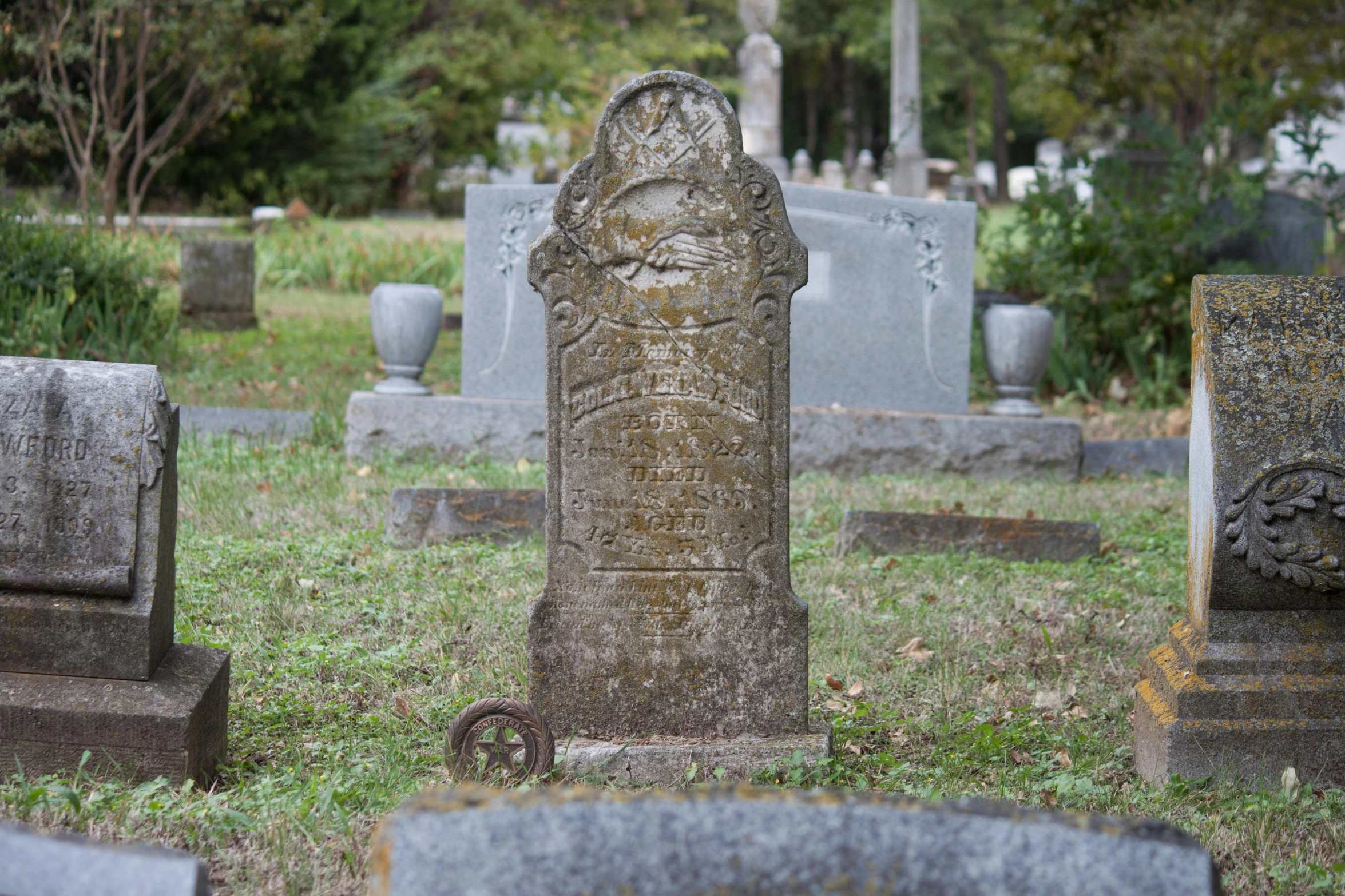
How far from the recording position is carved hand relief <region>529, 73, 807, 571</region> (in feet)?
12.5

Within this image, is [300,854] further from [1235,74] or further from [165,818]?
[1235,74]

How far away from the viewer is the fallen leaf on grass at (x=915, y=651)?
485 cm

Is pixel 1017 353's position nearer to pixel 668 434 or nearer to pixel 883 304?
pixel 883 304

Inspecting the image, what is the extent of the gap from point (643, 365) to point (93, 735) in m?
1.89

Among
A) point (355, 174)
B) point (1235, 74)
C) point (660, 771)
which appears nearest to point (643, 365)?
point (660, 771)

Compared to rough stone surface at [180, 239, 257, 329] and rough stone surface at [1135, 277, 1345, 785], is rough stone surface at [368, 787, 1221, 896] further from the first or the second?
rough stone surface at [180, 239, 257, 329]

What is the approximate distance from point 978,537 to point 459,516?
2566 millimetres

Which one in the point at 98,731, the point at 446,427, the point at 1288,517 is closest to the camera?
the point at 98,731

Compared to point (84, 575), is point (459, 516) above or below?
above

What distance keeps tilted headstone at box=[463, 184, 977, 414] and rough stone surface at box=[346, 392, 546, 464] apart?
0.30 meters

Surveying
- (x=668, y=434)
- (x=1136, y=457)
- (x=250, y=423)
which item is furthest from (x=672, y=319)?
(x=1136, y=457)

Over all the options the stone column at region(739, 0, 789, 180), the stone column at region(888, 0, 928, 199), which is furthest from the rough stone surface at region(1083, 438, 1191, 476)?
the stone column at region(739, 0, 789, 180)

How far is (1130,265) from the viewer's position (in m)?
10.7

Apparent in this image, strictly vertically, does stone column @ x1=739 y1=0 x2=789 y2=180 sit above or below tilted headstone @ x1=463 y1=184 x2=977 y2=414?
above
